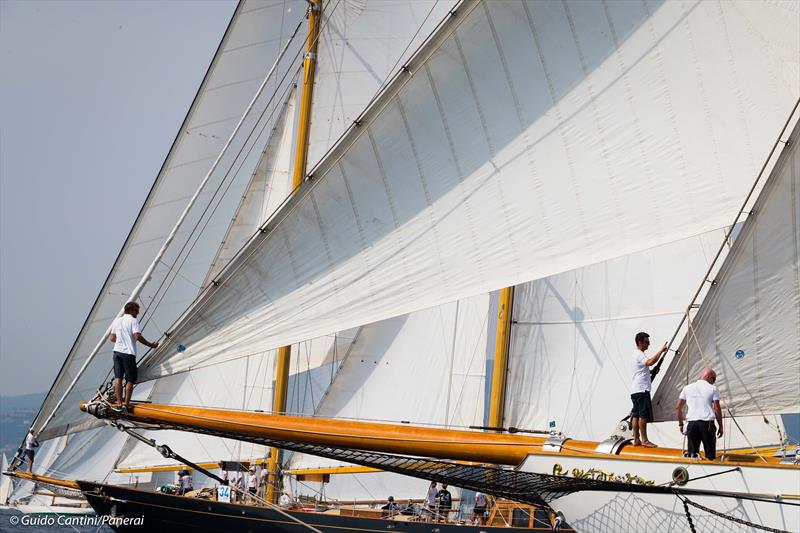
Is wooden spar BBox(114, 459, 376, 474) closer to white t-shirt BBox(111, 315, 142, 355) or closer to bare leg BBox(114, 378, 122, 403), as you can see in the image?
bare leg BBox(114, 378, 122, 403)

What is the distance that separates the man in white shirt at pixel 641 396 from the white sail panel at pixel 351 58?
Result: 41.9 feet

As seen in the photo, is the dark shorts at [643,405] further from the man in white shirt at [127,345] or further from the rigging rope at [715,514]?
the man in white shirt at [127,345]

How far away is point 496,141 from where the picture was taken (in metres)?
13.4

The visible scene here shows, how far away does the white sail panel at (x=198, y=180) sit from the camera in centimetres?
2198

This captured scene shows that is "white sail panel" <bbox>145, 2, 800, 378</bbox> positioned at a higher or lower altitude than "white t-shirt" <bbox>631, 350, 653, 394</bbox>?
higher

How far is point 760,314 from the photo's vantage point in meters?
12.3

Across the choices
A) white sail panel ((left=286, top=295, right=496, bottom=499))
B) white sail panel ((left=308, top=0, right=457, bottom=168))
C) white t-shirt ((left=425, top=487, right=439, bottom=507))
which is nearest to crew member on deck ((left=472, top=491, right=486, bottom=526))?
white t-shirt ((left=425, top=487, right=439, bottom=507))

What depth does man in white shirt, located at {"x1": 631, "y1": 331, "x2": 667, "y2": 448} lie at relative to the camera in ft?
41.7

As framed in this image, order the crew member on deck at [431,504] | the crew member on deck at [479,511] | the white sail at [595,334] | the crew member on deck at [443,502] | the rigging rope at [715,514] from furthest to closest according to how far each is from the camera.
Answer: the crew member on deck at [443,502] → the crew member on deck at [431,504] → the crew member on deck at [479,511] → the white sail at [595,334] → the rigging rope at [715,514]

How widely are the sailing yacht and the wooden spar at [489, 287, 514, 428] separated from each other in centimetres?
992

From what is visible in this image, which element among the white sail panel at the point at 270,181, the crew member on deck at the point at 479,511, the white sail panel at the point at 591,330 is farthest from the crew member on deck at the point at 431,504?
the white sail panel at the point at 270,181

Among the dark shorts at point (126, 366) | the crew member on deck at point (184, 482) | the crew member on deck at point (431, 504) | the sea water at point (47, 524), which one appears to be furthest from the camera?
the sea water at point (47, 524)

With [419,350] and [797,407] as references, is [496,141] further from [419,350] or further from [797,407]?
[419,350]

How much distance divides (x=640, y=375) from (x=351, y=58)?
14166 mm
